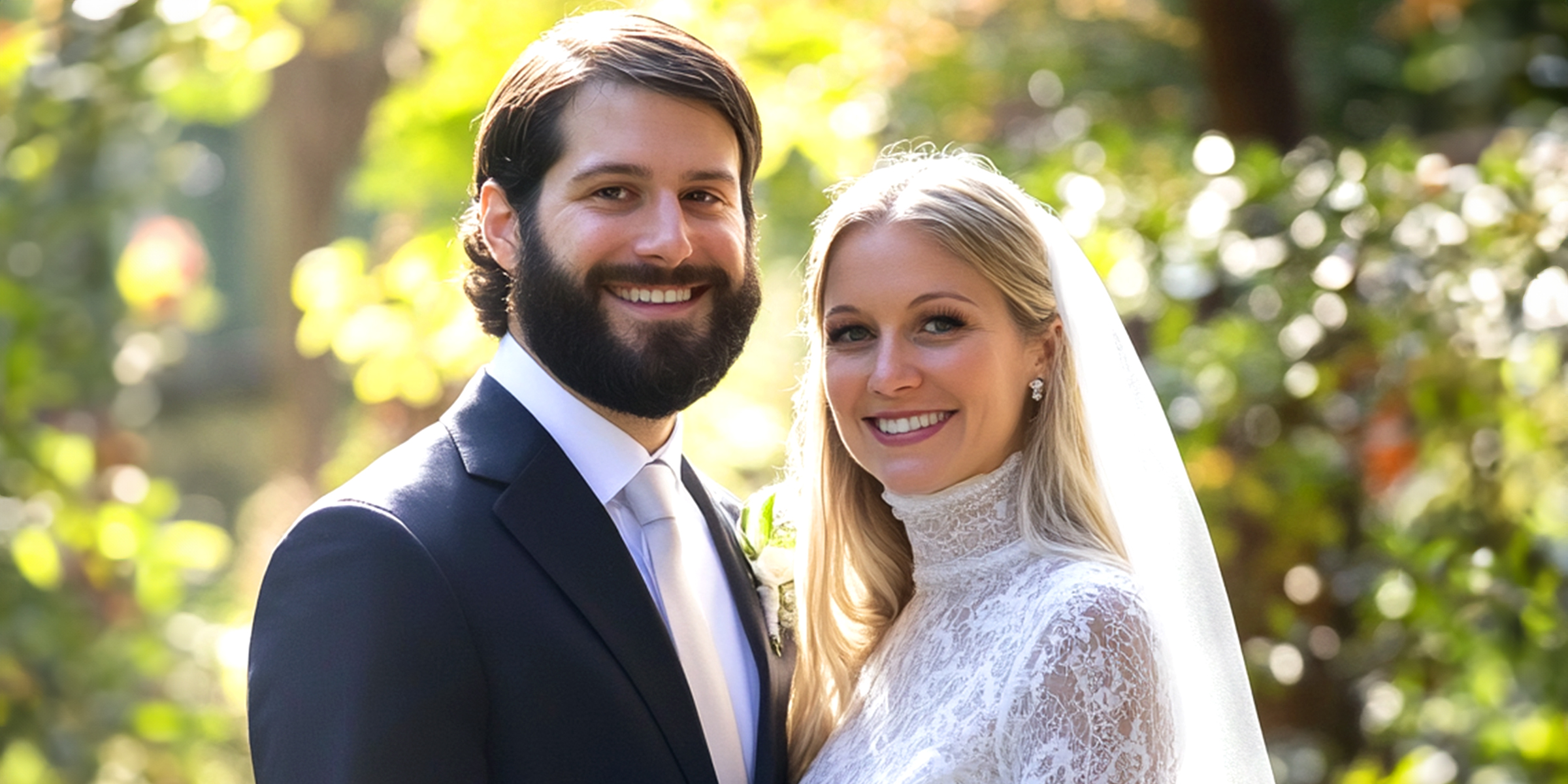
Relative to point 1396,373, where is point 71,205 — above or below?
above

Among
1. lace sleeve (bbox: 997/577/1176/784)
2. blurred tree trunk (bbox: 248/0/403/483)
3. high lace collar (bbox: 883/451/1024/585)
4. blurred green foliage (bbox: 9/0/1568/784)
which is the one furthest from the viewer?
blurred tree trunk (bbox: 248/0/403/483)

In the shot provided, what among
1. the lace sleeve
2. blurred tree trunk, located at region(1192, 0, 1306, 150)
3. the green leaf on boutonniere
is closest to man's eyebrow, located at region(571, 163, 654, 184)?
the green leaf on boutonniere

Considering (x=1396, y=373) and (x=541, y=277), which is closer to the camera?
(x=541, y=277)

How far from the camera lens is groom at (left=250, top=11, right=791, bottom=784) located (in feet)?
6.40

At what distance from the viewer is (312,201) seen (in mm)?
8344

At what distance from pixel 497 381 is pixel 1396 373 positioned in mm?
2611

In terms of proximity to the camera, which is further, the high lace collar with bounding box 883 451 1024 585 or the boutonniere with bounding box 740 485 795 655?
the boutonniere with bounding box 740 485 795 655

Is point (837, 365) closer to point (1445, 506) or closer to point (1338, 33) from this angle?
point (1445, 506)

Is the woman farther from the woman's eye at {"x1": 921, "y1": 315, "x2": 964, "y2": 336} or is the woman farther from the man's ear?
the man's ear

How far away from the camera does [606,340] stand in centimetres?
239

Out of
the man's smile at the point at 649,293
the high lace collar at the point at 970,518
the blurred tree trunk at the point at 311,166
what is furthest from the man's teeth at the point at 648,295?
the blurred tree trunk at the point at 311,166

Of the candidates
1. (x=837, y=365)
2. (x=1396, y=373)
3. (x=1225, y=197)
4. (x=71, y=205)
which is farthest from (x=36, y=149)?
(x=1396, y=373)

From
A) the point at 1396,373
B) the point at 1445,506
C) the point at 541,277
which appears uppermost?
the point at 541,277

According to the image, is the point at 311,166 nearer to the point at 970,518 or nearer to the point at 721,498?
the point at 721,498
